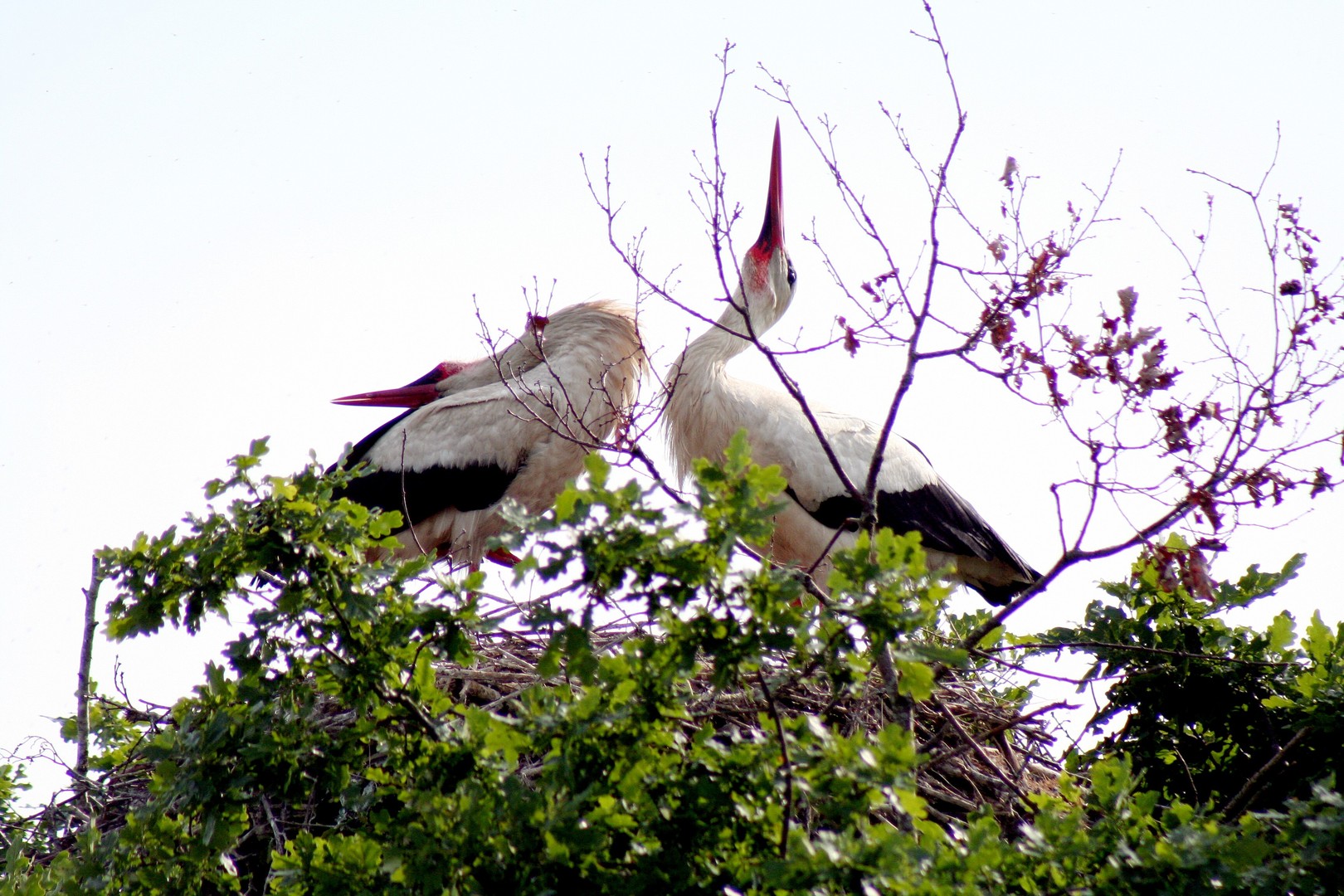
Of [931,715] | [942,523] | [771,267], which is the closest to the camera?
[931,715]

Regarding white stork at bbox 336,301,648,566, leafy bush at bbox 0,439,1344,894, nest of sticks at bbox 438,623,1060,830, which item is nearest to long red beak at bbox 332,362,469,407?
white stork at bbox 336,301,648,566

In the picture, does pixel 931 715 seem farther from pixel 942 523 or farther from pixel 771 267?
pixel 771 267

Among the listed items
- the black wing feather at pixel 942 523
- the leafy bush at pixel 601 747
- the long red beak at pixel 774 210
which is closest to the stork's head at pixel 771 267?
the long red beak at pixel 774 210

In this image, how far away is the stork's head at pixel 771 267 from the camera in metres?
6.43

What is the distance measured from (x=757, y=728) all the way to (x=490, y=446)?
2604 millimetres

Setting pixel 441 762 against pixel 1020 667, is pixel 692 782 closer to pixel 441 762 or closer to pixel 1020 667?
pixel 441 762

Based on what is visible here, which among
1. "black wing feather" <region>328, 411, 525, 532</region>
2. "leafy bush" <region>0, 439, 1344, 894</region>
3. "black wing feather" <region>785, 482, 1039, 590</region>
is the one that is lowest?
"leafy bush" <region>0, 439, 1344, 894</region>

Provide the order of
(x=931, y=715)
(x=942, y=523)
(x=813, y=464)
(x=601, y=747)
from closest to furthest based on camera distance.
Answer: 1. (x=601, y=747)
2. (x=931, y=715)
3. (x=813, y=464)
4. (x=942, y=523)

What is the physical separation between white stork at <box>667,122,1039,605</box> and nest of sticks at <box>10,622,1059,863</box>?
41.8 inches

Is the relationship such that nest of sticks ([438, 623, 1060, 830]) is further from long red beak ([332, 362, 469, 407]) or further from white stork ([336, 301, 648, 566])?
long red beak ([332, 362, 469, 407])

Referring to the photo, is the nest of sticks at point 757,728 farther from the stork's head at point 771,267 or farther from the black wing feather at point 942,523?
the stork's head at point 771,267

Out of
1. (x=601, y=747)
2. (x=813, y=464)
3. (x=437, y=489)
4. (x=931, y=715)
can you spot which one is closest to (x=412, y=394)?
(x=437, y=489)

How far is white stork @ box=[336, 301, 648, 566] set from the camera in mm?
5902

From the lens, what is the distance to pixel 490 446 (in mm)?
5945
